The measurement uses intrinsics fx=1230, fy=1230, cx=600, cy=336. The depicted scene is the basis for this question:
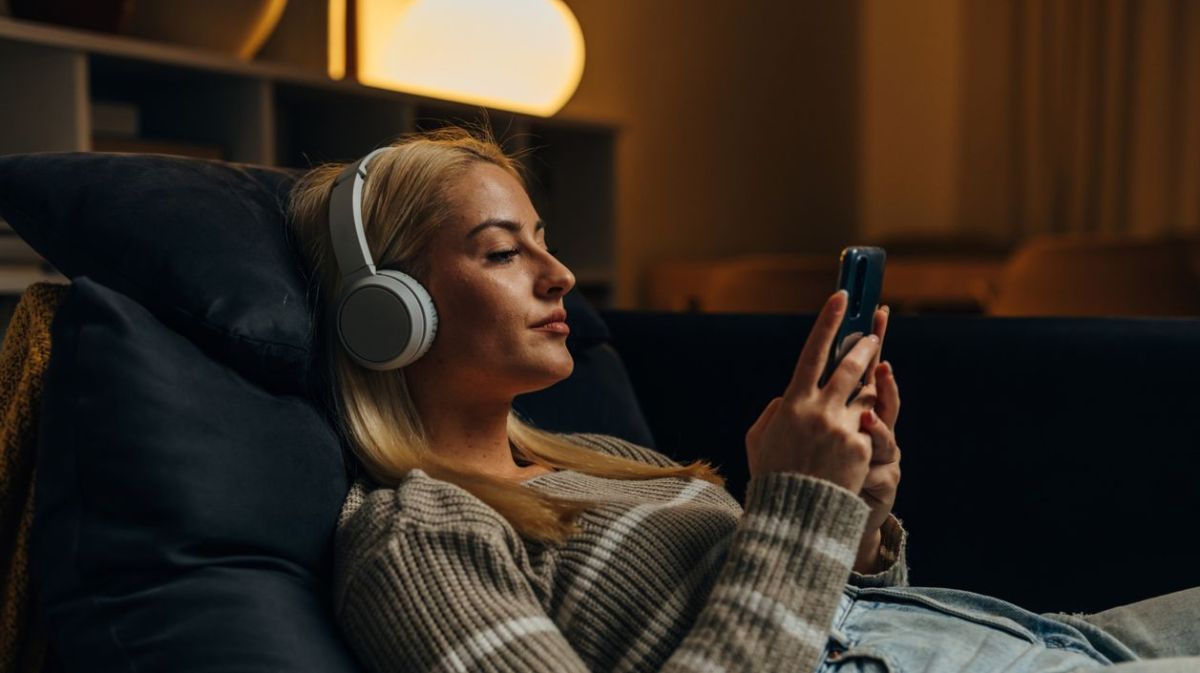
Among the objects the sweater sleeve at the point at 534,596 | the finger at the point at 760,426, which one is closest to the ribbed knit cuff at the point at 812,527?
the sweater sleeve at the point at 534,596

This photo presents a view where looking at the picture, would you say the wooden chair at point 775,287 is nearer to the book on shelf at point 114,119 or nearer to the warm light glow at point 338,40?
the warm light glow at point 338,40

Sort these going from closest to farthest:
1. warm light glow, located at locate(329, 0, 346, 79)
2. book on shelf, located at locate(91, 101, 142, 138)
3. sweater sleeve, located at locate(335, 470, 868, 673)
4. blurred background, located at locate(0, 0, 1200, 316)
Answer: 1. sweater sleeve, located at locate(335, 470, 868, 673)
2. book on shelf, located at locate(91, 101, 142, 138)
3. blurred background, located at locate(0, 0, 1200, 316)
4. warm light glow, located at locate(329, 0, 346, 79)

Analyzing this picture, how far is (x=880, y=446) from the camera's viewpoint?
1048 mm

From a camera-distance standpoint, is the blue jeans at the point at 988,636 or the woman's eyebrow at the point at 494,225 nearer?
the blue jeans at the point at 988,636

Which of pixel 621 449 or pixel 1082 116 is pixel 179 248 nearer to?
pixel 621 449

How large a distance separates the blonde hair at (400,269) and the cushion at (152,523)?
0.44 ft

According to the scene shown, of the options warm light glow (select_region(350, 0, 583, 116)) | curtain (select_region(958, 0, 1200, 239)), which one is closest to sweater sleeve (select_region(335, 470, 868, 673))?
warm light glow (select_region(350, 0, 583, 116))

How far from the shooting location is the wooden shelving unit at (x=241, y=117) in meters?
1.92

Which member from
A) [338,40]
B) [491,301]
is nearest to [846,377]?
[491,301]

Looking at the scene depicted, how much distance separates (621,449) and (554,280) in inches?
11.0

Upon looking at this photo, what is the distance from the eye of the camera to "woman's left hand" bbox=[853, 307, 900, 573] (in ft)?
3.33

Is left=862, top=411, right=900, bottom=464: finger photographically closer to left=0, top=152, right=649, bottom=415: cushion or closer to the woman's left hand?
the woman's left hand

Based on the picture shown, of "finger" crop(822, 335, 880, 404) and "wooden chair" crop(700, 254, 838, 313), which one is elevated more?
"finger" crop(822, 335, 880, 404)

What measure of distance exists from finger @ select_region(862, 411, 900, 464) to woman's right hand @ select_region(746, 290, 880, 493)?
0.31 feet
